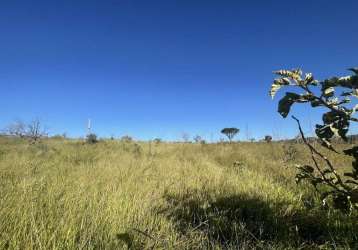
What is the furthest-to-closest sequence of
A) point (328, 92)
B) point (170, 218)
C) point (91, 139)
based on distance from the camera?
1. point (91, 139)
2. point (170, 218)
3. point (328, 92)

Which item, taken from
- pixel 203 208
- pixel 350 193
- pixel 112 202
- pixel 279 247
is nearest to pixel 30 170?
pixel 112 202

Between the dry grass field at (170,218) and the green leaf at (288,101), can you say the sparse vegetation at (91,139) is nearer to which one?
the dry grass field at (170,218)

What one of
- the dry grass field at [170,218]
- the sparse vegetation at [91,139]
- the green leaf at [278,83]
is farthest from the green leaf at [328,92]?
the sparse vegetation at [91,139]

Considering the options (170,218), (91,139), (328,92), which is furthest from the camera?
(91,139)

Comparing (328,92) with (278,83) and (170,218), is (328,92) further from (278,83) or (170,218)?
(170,218)

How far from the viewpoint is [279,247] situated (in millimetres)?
3174

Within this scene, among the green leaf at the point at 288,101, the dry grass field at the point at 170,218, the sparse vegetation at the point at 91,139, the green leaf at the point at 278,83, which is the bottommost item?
the dry grass field at the point at 170,218

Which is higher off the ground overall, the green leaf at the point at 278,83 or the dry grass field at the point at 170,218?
the green leaf at the point at 278,83

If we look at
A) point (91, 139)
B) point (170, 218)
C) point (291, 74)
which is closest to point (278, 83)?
point (291, 74)

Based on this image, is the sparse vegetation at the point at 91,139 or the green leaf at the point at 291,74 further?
the sparse vegetation at the point at 91,139

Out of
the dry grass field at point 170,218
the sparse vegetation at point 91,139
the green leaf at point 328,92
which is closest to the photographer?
the green leaf at point 328,92

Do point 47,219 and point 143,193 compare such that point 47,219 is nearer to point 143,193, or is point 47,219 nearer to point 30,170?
point 143,193

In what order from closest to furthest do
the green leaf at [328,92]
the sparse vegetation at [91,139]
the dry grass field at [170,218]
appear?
1. the green leaf at [328,92]
2. the dry grass field at [170,218]
3. the sparse vegetation at [91,139]

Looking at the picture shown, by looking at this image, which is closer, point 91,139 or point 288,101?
point 288,101
